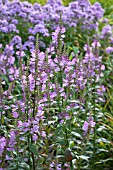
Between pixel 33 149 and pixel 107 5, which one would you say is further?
pixel 107 5


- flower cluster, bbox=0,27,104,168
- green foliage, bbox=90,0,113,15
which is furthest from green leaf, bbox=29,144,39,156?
green foliage, bbox=90,0,113,15

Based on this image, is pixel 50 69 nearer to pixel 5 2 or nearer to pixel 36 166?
pixel 36 166

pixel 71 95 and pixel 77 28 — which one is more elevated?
pixel 77 28

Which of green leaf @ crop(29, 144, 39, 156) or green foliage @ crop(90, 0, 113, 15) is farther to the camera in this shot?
green foliage @ crop(90, 0, 113, 15)

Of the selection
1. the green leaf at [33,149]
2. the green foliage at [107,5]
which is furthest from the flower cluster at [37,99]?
the green foliage at [107,5]

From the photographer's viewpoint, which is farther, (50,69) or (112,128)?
(112,128)

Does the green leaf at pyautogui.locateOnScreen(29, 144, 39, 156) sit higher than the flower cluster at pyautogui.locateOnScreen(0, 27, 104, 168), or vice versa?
the flower cluster at pyautogui.locateOnScreen(0, 27, 104, 168)

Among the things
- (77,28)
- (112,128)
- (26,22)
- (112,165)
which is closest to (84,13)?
(77,28)

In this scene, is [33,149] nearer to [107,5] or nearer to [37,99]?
[37,99]

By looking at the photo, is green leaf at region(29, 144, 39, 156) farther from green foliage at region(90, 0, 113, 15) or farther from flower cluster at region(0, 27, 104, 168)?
green foliage at region(90, 0, 113, 15)

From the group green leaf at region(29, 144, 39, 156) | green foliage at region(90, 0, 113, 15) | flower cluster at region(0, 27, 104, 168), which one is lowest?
green leaf at region(29, 144, 39, 156)

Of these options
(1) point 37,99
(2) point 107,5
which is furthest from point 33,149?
(2) point 107,5
